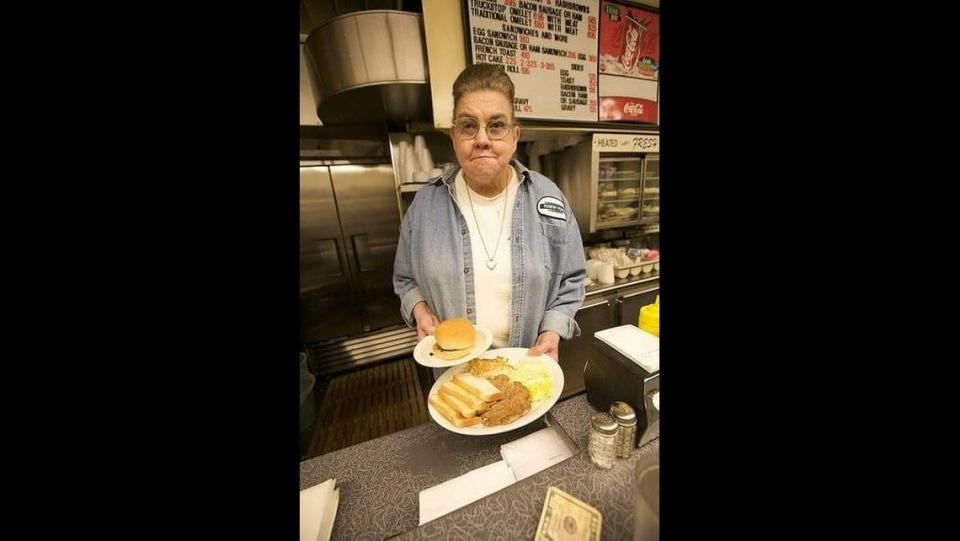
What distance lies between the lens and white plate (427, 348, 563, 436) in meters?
0.80

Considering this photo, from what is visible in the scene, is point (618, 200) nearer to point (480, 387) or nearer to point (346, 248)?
point (480, 387)

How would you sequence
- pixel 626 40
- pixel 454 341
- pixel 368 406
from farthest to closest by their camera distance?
pixel 368 406, pixel 626 40, pixel 454 341

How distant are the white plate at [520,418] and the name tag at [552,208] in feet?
2.42

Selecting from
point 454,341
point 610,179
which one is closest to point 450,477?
point 454,341

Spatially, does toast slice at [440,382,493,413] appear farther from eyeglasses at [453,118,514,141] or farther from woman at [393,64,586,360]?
eyeglasses at [453,118,514,141]

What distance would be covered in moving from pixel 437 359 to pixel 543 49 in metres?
2.36

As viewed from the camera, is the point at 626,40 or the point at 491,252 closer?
the point at 491,252

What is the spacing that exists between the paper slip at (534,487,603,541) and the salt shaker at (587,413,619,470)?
0.13 m

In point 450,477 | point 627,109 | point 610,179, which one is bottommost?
point 450,477

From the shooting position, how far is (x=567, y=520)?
0.57 m

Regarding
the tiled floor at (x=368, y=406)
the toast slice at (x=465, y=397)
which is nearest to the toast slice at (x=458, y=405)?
the toast slice at (x=465, y=397)
